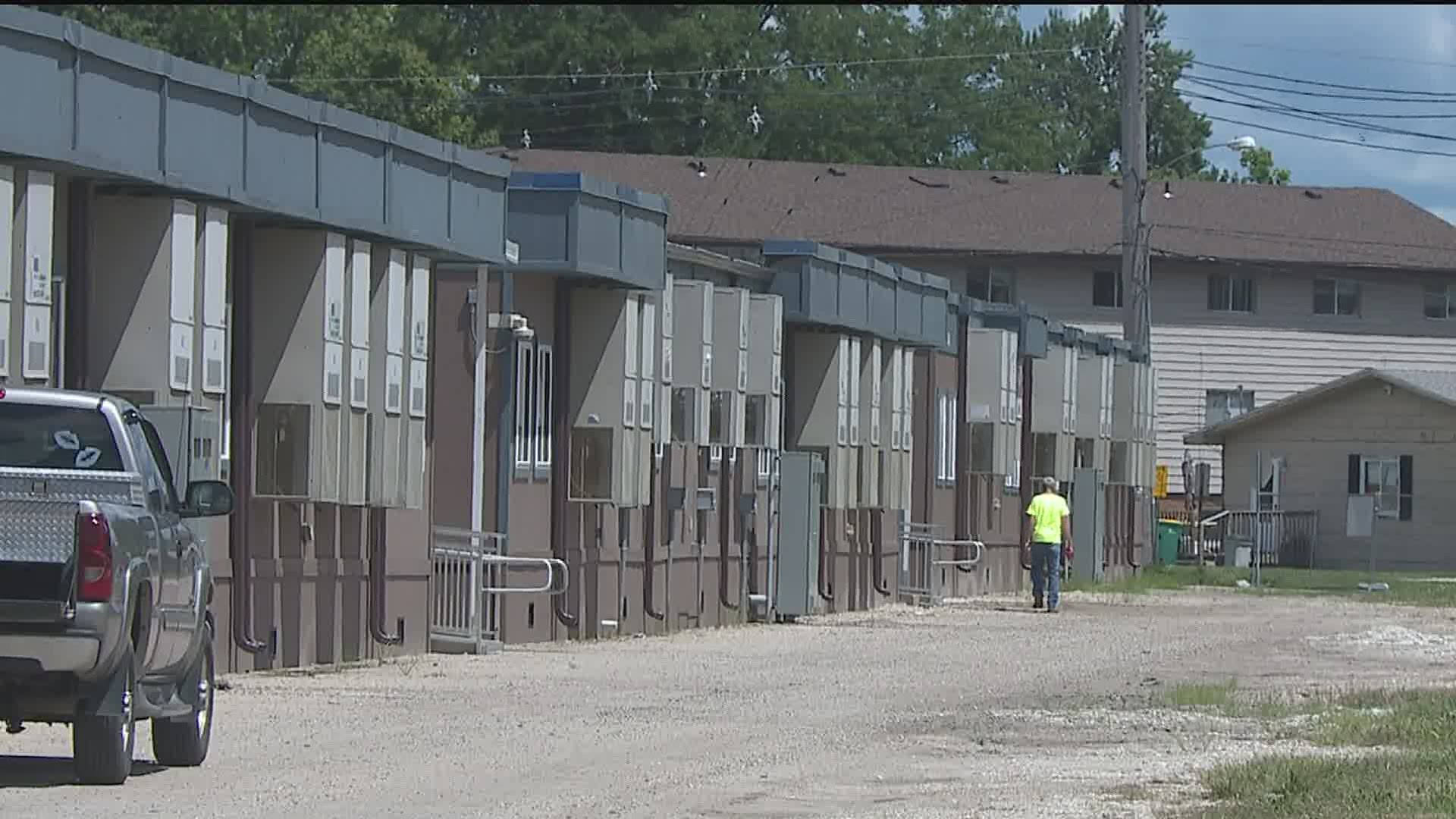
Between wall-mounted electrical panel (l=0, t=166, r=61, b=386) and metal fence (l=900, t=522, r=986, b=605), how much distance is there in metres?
23.4

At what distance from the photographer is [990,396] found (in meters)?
45.7

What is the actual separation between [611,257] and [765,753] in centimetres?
1243

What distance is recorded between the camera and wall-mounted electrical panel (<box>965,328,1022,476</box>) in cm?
4553

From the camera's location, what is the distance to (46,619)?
13.3m

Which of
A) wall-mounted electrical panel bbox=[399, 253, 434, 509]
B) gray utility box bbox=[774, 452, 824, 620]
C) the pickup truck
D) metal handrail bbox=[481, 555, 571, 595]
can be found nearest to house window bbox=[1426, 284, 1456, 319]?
gray utility box bbox=[774, 452, 824, 620]

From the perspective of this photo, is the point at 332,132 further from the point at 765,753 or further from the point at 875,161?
the point at 875,161

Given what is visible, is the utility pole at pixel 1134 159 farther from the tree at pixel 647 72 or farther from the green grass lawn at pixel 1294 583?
the tree at pixel 647 72

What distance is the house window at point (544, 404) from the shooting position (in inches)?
1152

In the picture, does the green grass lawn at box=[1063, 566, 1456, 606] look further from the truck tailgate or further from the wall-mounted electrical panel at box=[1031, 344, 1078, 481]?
the truck tailgate

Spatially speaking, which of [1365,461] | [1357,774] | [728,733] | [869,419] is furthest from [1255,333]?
[1357,774]

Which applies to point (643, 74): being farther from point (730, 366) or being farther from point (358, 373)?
point (358, 373)

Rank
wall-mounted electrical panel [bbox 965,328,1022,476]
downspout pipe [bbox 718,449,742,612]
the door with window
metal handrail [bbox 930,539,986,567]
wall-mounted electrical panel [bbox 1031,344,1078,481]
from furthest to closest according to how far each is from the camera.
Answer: wall-mounted electrical panel [bbox 1031,344,1078,481] → wall-mounted electrical panel [bbox 965,328,1022,476] → metal handrail [bbox 930,539,986,567] → downspout pipe [bbox 718,449,742,612] → the door with window

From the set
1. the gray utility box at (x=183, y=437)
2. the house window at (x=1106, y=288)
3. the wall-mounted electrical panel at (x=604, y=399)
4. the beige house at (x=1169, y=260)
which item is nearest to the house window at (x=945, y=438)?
the wall-mounted electrical panel at (x=604, y=399)

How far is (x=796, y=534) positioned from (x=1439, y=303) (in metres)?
44.6
